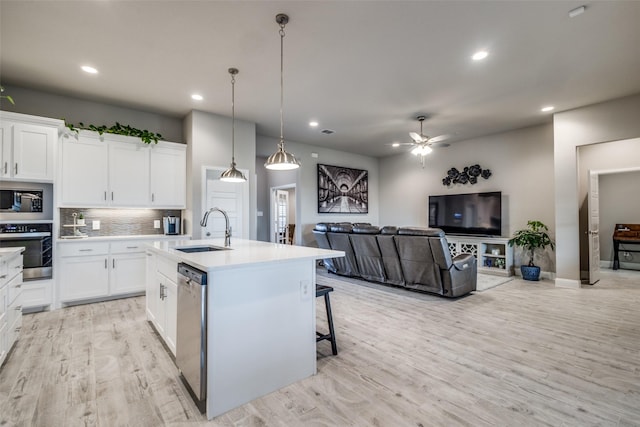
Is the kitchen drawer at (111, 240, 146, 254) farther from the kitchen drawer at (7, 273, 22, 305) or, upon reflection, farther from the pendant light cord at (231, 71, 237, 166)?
the pendant light cord at (231, 71, 237, 166)

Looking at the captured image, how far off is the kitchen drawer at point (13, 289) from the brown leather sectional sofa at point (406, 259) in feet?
13.4

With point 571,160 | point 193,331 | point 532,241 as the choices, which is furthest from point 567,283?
point 193,331

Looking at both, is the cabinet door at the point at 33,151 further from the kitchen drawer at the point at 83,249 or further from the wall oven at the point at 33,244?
the kitchen drawer at the point at 83,249

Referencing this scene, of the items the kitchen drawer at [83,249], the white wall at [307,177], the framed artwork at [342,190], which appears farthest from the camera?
the framed artwork at [342,190]

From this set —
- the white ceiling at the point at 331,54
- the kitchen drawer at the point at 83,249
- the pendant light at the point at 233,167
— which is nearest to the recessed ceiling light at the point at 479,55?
the white ceiling at the point at 331,54

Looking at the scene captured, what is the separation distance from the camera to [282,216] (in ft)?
30.4

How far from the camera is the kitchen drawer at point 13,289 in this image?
2.59 meters

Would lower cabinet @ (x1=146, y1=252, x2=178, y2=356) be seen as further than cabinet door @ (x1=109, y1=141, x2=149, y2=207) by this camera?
No

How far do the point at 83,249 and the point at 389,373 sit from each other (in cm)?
420

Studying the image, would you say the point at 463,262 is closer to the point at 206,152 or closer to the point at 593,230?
the point at 593,230

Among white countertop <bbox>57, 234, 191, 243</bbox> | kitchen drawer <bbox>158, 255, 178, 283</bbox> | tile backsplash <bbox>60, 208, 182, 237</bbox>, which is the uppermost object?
tile backsplash <bbox>60, 208, 182, 237</bbox>

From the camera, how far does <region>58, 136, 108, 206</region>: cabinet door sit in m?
4.14

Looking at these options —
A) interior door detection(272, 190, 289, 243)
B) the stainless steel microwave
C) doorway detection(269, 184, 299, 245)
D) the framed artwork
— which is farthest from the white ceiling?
interior door detection(272, 190, 289, 243)

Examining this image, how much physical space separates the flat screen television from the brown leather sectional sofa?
7.24 ft
